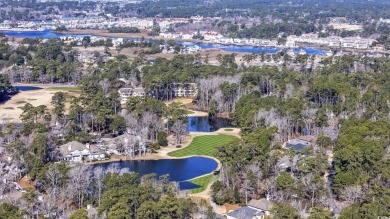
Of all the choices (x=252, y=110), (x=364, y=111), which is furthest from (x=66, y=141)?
(x=364, y=111)

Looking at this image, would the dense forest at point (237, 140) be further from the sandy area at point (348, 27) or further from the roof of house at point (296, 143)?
the sandy area at point (348, 27)

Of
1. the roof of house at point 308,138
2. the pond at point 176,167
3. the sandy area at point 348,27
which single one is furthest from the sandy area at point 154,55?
the pond at point 176,167

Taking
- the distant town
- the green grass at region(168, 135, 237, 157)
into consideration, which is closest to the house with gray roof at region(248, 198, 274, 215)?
the distant town

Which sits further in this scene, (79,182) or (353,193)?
(79,182)

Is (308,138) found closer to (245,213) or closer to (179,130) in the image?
(179,130)

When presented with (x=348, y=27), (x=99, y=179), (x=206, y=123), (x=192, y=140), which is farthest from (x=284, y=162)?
(x=348, y=27)
